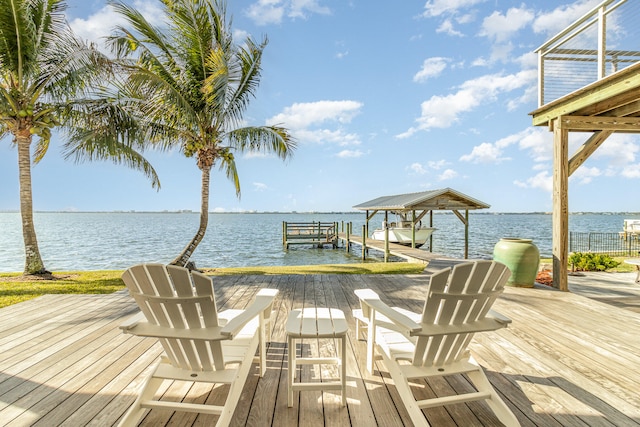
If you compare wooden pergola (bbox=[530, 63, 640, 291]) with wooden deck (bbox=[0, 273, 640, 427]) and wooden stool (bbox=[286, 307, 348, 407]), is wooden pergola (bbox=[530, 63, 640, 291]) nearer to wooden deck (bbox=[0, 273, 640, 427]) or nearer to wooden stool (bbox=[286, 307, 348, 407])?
wooden deck (bbox=[0, 273, 640, 427])

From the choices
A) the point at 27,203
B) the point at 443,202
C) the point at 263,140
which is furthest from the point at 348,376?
the point at 443,202

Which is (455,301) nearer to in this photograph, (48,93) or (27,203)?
(27,203)

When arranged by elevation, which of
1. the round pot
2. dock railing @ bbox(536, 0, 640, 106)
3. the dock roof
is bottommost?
the round pot

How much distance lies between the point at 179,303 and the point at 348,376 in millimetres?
1429

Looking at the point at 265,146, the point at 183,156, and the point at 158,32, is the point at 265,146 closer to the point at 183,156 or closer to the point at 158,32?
the point at 183,156

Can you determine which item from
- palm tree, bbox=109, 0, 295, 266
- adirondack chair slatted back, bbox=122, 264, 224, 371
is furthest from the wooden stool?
palm tree, bbox=109, 0, 295, 266

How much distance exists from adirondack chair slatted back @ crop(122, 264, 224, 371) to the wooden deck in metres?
0.44

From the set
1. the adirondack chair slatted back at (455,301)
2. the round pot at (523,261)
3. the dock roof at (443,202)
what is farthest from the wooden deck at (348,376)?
the dock roof at (443,202)

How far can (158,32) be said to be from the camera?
7.60 meters

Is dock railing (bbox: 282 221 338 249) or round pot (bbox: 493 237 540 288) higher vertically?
round pot (bbox: 493 237 540 288)

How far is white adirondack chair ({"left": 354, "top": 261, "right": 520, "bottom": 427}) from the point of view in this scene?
5.94 ft

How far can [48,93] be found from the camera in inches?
283

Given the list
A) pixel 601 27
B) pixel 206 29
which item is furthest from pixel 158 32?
pixel 601 27

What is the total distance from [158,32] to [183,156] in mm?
3024
